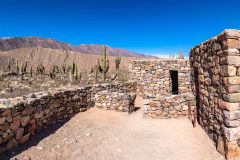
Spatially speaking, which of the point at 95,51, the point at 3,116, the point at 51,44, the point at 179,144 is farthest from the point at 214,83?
the point at 95,51

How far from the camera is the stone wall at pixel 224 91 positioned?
209 inches

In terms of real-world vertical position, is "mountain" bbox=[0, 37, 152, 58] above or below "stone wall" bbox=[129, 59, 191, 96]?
above

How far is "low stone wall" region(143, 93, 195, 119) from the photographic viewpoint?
9.29m

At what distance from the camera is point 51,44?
162 meters

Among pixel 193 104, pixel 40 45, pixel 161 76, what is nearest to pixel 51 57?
pixel 40 45

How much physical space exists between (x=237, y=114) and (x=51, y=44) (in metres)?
165

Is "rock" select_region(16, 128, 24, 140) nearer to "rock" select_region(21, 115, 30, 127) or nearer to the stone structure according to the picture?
"rock" select_region(21, 115, 30, 127)

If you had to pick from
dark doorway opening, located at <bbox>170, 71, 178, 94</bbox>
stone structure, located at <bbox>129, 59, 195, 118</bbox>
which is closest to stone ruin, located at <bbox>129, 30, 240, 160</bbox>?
stone structure, located at <bbox>129, 59, 195, 118</bbox>

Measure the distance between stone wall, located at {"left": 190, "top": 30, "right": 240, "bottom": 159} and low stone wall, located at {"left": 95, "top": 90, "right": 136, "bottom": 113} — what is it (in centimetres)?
449

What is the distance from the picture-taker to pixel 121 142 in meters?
7.00

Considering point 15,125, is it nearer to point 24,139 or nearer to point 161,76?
point 24,139

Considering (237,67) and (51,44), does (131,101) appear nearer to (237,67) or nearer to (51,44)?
(237,67)

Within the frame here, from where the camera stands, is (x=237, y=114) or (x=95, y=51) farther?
(x=95, y=51)

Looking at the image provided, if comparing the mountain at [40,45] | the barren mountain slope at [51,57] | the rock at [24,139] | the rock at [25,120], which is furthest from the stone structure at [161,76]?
the mountain at [40,45]
